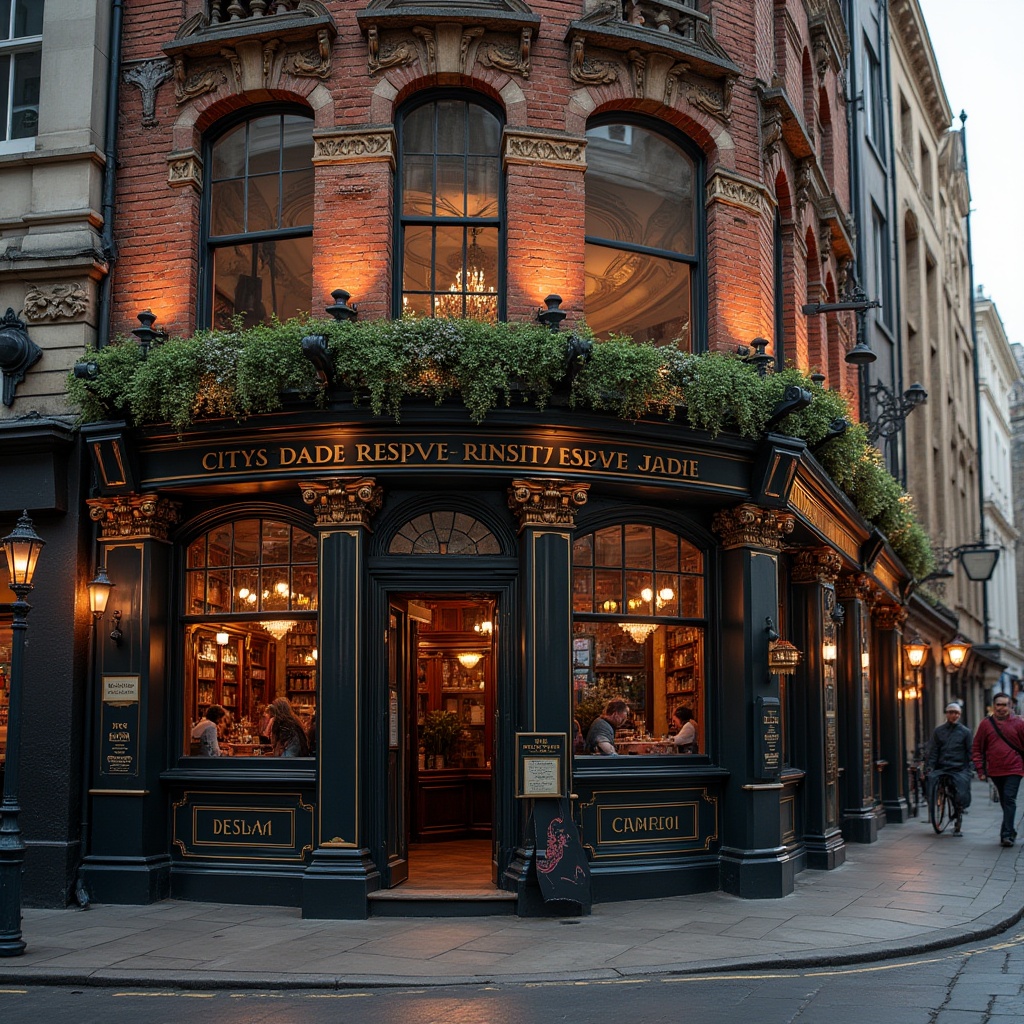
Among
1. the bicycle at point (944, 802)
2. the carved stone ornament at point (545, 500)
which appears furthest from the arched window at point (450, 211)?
the bicycle at point (944, 802)

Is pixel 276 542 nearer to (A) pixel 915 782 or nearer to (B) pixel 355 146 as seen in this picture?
(B) pixel 355 146

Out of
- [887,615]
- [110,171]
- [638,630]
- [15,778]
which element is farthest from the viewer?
[887,615]

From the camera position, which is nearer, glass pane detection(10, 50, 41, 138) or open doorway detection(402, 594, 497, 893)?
glass pane detection(10, 50, 41, 138)

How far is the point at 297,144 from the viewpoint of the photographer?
46.2 ft

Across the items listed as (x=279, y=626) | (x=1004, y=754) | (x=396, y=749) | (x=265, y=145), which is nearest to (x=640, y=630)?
(x=396, y=749)

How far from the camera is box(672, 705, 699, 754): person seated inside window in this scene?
45.7ft

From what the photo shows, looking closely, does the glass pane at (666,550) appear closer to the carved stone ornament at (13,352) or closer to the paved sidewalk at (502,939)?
the paved sidewalk at (502,939)

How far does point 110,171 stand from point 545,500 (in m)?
5.96

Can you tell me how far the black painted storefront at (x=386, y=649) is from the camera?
12.6m

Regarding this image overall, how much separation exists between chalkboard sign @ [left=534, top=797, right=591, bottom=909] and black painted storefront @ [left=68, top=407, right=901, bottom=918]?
168 mm

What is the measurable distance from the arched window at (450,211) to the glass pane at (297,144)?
3.23 ft

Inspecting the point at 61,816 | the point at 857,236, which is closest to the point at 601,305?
the point at 61,816

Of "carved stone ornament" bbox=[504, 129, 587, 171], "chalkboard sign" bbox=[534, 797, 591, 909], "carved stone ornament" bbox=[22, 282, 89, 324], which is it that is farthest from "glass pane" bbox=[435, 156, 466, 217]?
"chalkboard sign" bbox=[534, 797, 591, 909]

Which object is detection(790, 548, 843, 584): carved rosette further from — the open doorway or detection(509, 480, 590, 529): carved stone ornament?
detection(509, 480, 590, 529): carved stone ornament
